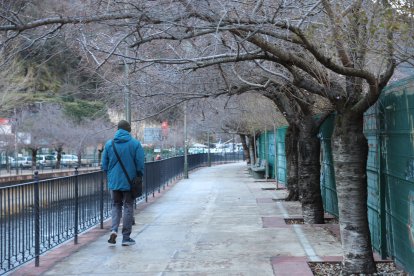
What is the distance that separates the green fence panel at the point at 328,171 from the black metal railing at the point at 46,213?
4.97 metres

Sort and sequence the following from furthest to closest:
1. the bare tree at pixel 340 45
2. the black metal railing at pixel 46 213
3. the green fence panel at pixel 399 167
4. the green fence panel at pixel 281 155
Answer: the green fence panel at pixel 281 155 < the black metal railing at pixel 46 213 < the bare tree at pixel 340 45 < the green fence panel at pixel 399 167

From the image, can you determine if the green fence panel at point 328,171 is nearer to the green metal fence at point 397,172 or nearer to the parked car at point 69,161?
the green metal fence at point 397,172

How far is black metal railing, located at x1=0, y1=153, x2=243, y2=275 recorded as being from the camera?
691 centimetres

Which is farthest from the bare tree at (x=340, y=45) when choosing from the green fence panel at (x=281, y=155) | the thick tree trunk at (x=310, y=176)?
the green fence panel at (x=281, y=155)

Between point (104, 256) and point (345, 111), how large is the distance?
4.32 meters

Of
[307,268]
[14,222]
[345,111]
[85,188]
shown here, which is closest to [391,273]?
[307,268]

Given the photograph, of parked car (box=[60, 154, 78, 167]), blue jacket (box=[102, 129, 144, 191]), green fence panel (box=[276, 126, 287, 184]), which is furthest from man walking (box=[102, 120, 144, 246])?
parked car (box=[60, 154, 78, 167])

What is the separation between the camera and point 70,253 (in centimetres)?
890

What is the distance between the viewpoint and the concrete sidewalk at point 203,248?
7.70 meters

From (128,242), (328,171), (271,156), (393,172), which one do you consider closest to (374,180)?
(393,172)

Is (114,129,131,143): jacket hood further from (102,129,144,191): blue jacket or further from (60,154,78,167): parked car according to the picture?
(60,154,78,167): parked car

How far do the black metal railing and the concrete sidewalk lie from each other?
0.96 feet

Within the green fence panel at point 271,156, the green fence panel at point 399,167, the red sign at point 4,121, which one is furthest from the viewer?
the red sign at point 4,121

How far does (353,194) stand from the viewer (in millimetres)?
6977
